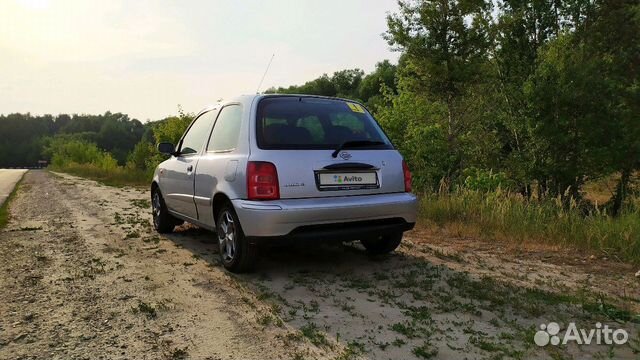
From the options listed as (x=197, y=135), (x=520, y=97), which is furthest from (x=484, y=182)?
(x=520, y=97)

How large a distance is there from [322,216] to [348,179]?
0.46 m

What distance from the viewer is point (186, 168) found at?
18.3 feet

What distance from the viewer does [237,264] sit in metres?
4.43

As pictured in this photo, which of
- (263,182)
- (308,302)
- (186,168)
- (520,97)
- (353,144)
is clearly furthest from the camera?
(520,97)

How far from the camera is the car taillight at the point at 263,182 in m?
4.02

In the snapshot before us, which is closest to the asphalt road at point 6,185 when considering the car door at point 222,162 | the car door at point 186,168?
the car door at point 186,168

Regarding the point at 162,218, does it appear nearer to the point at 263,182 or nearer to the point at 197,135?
the point at 197,135

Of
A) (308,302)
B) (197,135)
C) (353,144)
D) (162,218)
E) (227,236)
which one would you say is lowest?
(308,302)

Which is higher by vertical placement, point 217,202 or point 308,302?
point 217,202

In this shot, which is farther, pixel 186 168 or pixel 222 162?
pixel 186 168

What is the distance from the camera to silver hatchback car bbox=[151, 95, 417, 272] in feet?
13.2

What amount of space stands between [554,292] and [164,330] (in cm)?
312

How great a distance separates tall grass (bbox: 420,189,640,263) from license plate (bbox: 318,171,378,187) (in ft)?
8.70

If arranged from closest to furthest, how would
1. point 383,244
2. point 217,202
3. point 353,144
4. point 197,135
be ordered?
point 353,144
point 217,202
point 383,244
point 197,135
